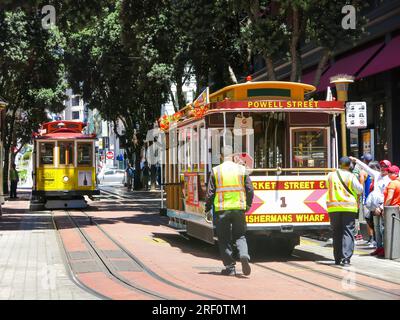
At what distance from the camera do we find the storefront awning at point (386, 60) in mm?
20727

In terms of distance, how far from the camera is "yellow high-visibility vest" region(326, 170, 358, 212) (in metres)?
12.7

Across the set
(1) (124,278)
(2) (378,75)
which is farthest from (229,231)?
(2) (378,75)

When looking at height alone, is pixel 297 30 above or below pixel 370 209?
above

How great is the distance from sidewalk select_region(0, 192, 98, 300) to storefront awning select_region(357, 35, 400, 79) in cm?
997

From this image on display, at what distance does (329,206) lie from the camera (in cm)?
1284

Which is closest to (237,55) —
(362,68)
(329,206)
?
(362,68)

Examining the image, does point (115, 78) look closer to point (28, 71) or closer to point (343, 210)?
point (28, 71)

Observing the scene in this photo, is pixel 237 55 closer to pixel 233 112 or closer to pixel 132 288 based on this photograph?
pixel 233 112

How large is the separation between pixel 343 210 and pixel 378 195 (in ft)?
7.28

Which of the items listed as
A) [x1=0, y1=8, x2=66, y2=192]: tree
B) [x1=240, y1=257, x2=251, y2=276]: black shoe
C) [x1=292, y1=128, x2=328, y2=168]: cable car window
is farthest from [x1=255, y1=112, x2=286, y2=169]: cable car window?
[x1=0, y1=8, x2=66, y2=192]: tree

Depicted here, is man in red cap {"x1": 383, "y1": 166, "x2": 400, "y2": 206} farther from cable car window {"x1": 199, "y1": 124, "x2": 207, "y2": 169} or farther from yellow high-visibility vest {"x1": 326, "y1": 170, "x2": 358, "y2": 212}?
cable car window {"x1": 199, "y1": 124, "x2": 207, "y2": 169}

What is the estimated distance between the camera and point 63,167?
30.0 m

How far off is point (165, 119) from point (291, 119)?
4.76 m
